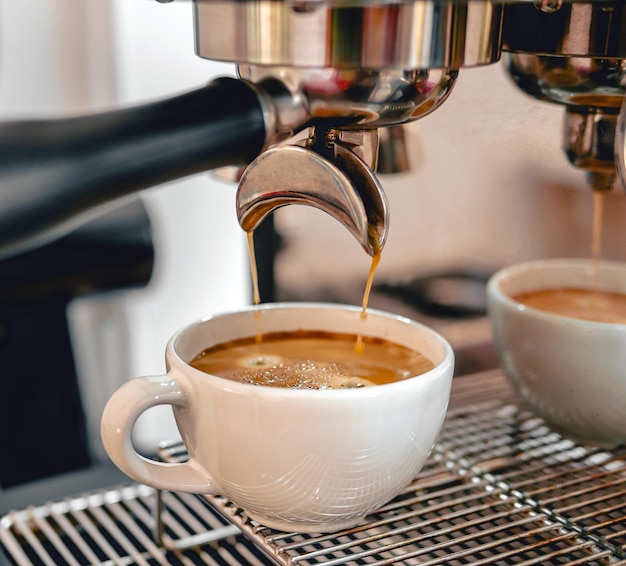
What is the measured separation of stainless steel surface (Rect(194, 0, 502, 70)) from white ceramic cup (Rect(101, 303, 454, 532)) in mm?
132

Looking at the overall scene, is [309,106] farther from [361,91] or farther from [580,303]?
[580,303]

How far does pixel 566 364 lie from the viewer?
486 millimetres

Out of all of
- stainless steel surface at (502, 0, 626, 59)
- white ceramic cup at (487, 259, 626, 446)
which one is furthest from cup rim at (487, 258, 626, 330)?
stainless steel surface at (502, 0, 626, 59)

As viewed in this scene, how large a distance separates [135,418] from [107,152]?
0.42ft

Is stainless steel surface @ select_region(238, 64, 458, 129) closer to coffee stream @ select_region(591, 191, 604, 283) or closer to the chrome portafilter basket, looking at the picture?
the chrome portafilter basket

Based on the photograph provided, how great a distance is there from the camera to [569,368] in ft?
1.59

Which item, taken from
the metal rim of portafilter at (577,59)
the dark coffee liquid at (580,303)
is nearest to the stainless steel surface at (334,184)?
the metal rim of portafilter at (577,59)

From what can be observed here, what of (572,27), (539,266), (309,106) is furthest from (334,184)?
(539,266)

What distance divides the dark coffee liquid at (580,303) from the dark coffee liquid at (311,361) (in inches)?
4.8

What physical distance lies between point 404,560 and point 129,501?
18 cm

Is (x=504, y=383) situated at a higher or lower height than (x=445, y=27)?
lower

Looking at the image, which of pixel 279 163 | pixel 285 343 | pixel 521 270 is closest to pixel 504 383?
pixel 521 270

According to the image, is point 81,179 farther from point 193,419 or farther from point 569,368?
point 569,368

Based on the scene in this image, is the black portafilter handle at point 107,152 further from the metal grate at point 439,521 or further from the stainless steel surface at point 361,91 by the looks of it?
the metal grate at point 439,521
